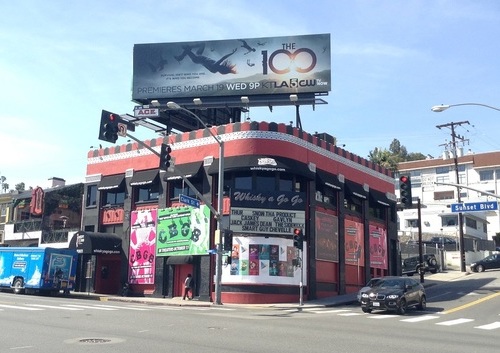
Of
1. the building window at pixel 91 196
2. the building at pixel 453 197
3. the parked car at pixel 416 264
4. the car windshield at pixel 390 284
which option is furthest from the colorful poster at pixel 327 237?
the building at pixel 453 197

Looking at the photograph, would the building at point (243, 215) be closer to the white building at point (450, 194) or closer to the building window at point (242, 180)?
the building window at point (242, 180)

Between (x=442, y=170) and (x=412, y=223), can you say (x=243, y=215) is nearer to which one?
(x=412, y=223)

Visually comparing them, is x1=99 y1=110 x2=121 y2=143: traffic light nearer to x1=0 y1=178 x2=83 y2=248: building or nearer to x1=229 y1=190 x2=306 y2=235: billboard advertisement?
x1=229 y1=190 x2=306 y2=235: billboard advertisement

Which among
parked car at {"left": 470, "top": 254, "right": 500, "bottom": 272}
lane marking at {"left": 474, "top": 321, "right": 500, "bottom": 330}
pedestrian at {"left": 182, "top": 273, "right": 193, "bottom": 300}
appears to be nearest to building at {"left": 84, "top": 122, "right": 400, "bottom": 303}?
pedestrian at {"left": 182, "top": 273, "right": 193, "bottom": 300}

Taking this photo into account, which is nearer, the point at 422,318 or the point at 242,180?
the point at 422,318

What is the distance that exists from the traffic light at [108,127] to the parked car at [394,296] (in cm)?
1326

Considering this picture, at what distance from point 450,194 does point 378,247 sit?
49.8m

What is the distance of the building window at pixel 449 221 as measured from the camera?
2767 inches

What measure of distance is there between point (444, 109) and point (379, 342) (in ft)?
37.7

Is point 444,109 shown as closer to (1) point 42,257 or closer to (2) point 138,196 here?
(2) point 138,196

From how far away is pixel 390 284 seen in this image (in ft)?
82.8

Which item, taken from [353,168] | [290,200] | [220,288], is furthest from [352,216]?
[220,288]

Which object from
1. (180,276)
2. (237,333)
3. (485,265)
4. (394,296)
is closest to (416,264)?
(485,265)

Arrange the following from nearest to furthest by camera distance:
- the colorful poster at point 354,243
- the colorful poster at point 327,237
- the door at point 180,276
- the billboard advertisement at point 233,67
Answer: the door at point 180,276, the colorful poster at point 327,237, the colorful poster at point 354,243, the billboard advertisement at point 233,67
